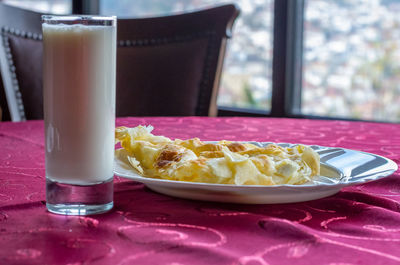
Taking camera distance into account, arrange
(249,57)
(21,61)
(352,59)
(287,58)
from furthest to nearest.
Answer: (249,57) < (287,58) < (352,59) < (21,61)

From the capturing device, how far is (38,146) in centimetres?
100

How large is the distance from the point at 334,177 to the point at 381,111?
7.84 feet

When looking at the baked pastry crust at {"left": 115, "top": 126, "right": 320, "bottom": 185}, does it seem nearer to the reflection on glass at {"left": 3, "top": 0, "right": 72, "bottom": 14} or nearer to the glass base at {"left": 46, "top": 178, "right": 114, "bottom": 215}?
the glass base at {"left": 46, "top": 178, "right": 114, "bottom": 215}

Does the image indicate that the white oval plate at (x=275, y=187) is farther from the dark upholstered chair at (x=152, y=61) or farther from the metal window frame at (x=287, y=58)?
the metal window frame at (x=287, y=58)

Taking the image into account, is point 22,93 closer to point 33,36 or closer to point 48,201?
point 33,36

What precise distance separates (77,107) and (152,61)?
152 centimetres

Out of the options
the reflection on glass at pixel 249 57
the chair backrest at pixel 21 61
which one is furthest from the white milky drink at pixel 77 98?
the reflection on glass at pixel 249 57

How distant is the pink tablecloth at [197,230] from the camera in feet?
1.44

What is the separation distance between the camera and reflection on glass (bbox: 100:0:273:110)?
342 cm

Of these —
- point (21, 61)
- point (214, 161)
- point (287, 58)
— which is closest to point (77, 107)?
point (214, 161)

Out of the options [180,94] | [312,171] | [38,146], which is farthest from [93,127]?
[180,94]

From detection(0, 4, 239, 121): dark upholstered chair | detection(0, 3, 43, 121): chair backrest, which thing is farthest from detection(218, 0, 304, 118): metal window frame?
detection(0, 3, 43, 121): chair backrest

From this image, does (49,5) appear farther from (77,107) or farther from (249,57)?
(77,107)

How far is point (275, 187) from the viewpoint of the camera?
0.55 meters
